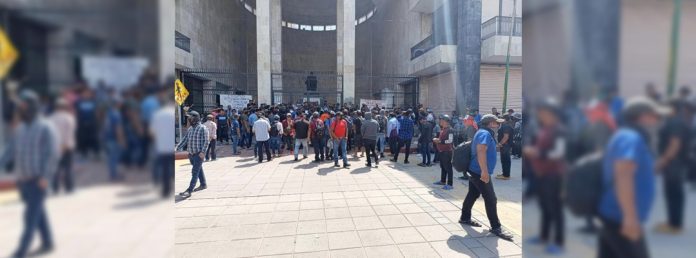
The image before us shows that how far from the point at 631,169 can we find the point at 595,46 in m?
0.28

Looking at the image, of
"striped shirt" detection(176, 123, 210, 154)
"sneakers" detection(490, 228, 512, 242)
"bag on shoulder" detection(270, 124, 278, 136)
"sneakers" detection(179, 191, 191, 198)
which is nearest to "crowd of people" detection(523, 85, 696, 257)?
"sneakers" detection(490, 228, 512, 242)

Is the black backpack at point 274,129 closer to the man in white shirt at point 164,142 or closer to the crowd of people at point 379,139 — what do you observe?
the crowd of people at point 379,139

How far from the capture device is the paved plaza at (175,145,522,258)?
3395 mm

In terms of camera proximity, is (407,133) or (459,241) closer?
(459,241)

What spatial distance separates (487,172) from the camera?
3.62 meters

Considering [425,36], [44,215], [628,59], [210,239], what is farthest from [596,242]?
[425,36]

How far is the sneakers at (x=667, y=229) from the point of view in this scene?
26.7 inches

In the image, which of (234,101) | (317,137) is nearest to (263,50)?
(234,101)

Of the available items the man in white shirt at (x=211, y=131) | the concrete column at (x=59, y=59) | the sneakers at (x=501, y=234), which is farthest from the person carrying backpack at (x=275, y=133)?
the concrete column at (x=59, y=59)

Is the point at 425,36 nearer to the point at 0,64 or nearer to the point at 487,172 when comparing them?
the point at 487,172

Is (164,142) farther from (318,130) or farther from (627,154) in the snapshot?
(318,130)

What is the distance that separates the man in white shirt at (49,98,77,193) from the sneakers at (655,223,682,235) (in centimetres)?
136

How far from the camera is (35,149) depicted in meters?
0.68

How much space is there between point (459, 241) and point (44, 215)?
3680 mm
